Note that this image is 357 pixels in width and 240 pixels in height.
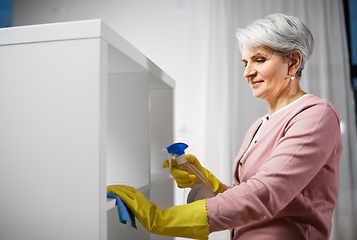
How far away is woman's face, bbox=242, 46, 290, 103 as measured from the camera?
89 centimetres

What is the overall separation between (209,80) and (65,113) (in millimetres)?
1598

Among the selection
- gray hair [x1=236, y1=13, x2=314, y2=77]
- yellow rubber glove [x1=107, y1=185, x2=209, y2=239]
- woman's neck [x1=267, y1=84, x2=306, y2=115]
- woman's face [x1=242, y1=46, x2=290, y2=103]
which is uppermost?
gray hair [x1=236, y1=13, x2=314, y2=77]

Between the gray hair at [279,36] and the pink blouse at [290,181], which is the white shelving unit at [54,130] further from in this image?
the gray hair at [279,36]

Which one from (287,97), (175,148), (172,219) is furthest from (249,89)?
(172,219)

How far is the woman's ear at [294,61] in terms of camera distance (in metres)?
0.90

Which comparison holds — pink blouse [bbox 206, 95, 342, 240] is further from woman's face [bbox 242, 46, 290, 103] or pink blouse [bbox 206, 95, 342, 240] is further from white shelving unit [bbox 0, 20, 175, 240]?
white shelving unit [bbox 0, 20, 175, 240]

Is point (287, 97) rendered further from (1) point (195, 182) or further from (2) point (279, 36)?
(1) point (195, 182)

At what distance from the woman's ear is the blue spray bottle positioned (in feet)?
1.45

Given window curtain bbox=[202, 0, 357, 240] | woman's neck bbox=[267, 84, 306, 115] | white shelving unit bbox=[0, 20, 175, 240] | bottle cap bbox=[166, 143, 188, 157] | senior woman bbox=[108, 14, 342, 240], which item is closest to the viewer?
white shelving unit bbox=[0, 20, 175, 240]

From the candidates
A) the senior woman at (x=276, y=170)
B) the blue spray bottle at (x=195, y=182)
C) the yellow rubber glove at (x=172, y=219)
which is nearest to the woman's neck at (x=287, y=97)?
the senior woman at (x=276, y=170)

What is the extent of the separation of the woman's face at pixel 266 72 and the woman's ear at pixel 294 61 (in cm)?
2

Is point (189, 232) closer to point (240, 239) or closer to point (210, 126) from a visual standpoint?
point (240, 239)

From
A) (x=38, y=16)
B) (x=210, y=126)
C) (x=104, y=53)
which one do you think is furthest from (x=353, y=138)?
(x=38, y=16)

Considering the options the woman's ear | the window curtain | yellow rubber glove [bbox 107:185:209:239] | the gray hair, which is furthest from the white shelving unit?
the window curtain
